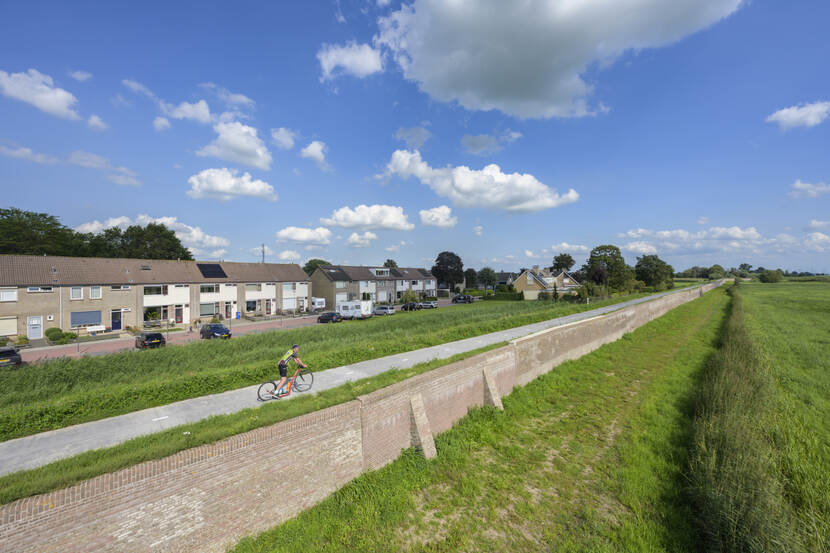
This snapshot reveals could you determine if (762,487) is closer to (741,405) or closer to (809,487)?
(809,487)

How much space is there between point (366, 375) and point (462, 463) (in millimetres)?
5145

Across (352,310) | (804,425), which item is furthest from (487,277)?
(804,425)

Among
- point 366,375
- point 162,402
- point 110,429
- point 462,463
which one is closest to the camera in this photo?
point 110,429

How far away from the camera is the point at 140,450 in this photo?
5.68 meters

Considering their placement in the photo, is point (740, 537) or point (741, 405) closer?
point (740, 537)

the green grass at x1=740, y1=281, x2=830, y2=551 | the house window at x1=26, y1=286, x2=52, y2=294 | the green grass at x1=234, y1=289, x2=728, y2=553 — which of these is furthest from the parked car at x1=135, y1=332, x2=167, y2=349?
the green grass at x1=740, y1=281, x2=830, y2=551

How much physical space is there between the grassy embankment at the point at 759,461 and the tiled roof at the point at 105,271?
44.6 meters

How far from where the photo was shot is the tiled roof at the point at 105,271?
1105 inches

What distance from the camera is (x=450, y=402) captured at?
35.2 ft

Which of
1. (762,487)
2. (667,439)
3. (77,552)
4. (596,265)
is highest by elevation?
(596,265)

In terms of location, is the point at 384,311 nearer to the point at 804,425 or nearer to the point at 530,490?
the point at 530,490

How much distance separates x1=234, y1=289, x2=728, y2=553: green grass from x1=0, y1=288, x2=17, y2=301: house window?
37.0m

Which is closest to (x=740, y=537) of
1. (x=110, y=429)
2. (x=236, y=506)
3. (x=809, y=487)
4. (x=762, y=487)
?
(x=762, y=487)

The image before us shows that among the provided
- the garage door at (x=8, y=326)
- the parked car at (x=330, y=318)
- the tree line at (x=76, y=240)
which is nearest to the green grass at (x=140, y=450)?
the parked car at (x=330, y=318)
